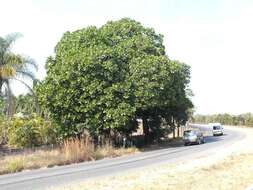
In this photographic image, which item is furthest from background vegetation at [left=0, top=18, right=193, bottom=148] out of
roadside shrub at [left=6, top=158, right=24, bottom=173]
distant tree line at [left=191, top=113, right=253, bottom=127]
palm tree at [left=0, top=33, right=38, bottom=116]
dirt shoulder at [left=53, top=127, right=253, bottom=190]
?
distant tree line at [left=191, top=113, right=253, bottom=127]

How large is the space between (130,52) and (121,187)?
2832 cm

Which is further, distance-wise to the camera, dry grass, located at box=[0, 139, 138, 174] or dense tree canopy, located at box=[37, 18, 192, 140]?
dense tree canopy, located at box=[37, 18, 192, 140]

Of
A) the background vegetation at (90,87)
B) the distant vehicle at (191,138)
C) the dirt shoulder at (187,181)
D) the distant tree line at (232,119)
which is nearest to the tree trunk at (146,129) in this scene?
the distant vehicle at (191,138)

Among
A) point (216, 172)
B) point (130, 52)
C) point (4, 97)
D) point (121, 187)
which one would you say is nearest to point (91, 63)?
point (130, 52)

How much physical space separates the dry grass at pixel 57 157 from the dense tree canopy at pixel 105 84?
3.38m

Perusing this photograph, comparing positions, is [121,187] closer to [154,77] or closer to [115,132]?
[154,77]

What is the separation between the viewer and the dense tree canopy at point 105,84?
136 ft

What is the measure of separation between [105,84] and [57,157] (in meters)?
11.0

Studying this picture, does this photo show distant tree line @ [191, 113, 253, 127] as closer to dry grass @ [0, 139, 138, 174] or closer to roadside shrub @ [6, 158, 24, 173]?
dry grass @ [0, 139, 138, 174]

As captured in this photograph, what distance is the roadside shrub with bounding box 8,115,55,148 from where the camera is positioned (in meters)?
38.7

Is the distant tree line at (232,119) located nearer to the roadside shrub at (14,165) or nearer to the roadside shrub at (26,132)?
the roadside shrub at (26,132)

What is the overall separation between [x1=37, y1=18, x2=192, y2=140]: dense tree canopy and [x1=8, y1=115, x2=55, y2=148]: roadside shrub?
5.99ft

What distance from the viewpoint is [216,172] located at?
65.5 ft

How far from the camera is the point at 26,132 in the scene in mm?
38875
